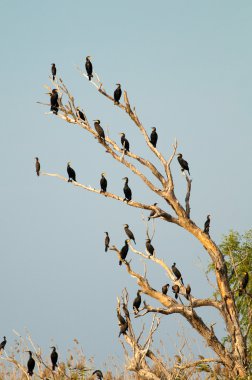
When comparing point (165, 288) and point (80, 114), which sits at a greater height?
point (80, 114)

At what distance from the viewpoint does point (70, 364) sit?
52.2 ft

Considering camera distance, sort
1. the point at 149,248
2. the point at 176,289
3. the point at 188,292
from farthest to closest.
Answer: the point at 176,289 → the point at 149,248 → the point at 188,292

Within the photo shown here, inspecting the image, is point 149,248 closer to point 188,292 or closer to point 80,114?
point 188,292

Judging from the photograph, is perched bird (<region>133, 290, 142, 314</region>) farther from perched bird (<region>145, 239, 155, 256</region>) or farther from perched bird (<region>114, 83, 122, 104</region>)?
perched bird (<region>114, 83, 122, 104</region>)

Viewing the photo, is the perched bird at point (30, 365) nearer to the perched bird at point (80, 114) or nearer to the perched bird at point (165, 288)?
the perched bird at point (165, 288)

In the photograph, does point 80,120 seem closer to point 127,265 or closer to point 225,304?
point 127,265

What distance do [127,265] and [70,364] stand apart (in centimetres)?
308

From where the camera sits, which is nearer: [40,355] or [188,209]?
[40,355]

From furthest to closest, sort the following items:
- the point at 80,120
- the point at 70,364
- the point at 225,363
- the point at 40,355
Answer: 1. the point at 80,120
2. the point at 225,363
3. the point at 70,364
4. the point at 40,355

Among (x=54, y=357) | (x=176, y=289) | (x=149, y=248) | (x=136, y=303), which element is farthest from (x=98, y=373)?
(x=149, y=248)

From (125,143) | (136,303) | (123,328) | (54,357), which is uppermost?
(125,143)

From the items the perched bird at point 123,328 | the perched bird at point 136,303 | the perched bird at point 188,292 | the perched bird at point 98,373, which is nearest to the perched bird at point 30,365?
the perched bird at point 98,373

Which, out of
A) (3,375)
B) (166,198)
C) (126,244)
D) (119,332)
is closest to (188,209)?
(166,198)

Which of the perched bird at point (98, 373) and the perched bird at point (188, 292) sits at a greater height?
the perched bird at point (188, 292)
